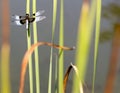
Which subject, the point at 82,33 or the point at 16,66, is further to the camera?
the point at 16,66

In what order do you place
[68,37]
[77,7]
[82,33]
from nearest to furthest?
[82,33], [68,37], [77,7]

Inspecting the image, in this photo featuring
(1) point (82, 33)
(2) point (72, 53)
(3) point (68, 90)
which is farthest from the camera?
(2) point (72, 53)

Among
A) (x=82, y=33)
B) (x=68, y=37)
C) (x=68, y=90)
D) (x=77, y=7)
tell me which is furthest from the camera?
(x=77, y=7)

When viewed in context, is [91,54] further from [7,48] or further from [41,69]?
[7,48]

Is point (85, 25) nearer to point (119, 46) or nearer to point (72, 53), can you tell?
point (119, 46)

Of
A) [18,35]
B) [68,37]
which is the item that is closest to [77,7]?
[68,37]

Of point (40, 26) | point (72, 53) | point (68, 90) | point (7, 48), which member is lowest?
point (68, 90)

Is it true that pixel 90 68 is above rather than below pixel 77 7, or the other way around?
below

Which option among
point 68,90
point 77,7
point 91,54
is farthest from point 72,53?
point 77,7

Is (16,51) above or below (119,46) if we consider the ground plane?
below
